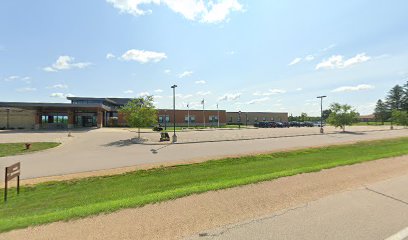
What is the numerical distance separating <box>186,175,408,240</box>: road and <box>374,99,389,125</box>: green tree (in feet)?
381

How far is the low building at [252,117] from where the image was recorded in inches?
3366

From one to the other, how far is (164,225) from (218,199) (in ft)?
5.78

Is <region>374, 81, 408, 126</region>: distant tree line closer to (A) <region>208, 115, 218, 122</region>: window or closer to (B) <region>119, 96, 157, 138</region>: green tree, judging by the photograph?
(A) <region>208, 115, 218, 122</region>: window

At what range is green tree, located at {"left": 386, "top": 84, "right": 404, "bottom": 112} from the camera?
334 ft

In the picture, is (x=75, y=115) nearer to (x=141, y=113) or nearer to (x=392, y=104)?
(x=141, y=113)

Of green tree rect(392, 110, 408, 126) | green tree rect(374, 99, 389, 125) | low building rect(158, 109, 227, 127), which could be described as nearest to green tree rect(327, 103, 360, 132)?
green tree rect(392, 110, 408, 126)

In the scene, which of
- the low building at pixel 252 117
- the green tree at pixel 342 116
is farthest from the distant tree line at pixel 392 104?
the green tree at pixel 342 116

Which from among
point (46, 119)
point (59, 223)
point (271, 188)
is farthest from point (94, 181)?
point (46, 119)

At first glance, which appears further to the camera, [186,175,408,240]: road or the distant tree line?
the distant tree line

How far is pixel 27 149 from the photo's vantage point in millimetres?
19172

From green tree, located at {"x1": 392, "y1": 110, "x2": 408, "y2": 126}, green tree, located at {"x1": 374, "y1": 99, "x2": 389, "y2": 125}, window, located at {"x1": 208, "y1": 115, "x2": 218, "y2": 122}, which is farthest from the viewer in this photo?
green tree, located at {"x1": 374, "y1": 99, "x2": 389, "y2": 125}

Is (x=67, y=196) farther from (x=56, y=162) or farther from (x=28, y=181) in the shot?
(x=56, y=162)

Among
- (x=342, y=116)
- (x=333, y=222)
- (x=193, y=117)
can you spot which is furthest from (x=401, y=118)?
(x=333, y=222)

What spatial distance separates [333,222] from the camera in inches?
190
